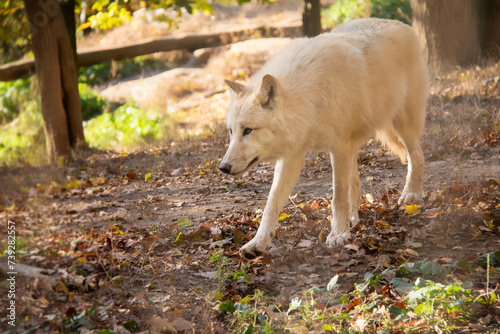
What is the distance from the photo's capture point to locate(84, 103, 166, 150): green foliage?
1058 cm

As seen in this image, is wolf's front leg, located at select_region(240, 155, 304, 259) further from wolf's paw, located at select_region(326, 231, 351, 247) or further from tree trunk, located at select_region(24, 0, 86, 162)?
tree trunk, located at select_region(24, 0, 86, 162)

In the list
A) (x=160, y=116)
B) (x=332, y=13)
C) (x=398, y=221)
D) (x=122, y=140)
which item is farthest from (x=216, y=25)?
(x=398, y=221)

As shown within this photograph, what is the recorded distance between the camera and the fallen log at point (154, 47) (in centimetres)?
1037

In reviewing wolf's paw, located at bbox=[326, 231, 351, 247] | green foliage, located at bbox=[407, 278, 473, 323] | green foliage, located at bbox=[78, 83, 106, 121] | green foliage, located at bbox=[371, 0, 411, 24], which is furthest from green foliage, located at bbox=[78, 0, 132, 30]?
green foliage, located at bbox=[371, 0, 411, 24]

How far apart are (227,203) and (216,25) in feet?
51.3

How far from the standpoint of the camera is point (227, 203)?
5.66 m

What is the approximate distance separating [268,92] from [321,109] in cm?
55

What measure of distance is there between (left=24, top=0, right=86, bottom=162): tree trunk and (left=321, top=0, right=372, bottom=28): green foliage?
28.1ft

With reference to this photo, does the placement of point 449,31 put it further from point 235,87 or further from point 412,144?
point 235,87

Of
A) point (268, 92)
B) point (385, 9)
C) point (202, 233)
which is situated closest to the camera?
point (268, 92)

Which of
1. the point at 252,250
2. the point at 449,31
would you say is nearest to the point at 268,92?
the point at 252,250

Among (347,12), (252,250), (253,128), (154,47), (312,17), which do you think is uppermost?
(253,128)

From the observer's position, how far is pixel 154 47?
1399 centimetres

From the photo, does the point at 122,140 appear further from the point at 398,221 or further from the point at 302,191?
the point at 398,221
